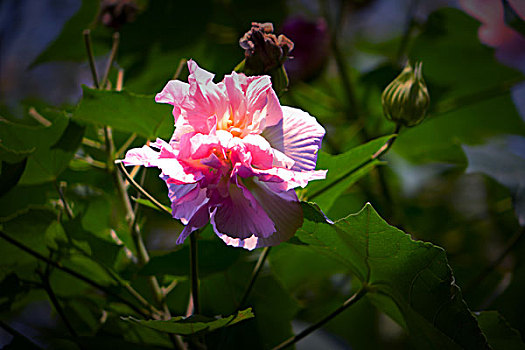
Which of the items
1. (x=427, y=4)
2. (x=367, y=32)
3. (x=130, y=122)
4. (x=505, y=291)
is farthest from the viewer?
(x=367, y=32)

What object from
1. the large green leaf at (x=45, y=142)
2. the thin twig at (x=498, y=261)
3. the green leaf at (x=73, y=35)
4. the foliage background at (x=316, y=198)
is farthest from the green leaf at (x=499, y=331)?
the green leaf at (x=73, y=35)

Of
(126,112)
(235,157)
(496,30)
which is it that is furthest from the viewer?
(496,30)

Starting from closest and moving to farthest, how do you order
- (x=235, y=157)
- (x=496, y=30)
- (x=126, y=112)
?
(x=235, y=157)
(x=126, y=112)
(x=496, y=30)

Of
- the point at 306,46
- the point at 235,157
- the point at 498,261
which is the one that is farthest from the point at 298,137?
the point at 306,46

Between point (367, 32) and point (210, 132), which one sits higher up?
point (210, 132)

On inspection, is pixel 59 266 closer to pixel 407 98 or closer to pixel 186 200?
pixel 186 200

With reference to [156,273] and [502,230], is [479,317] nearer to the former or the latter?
[156,273]

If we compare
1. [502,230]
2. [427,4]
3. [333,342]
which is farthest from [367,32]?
[333,342]
